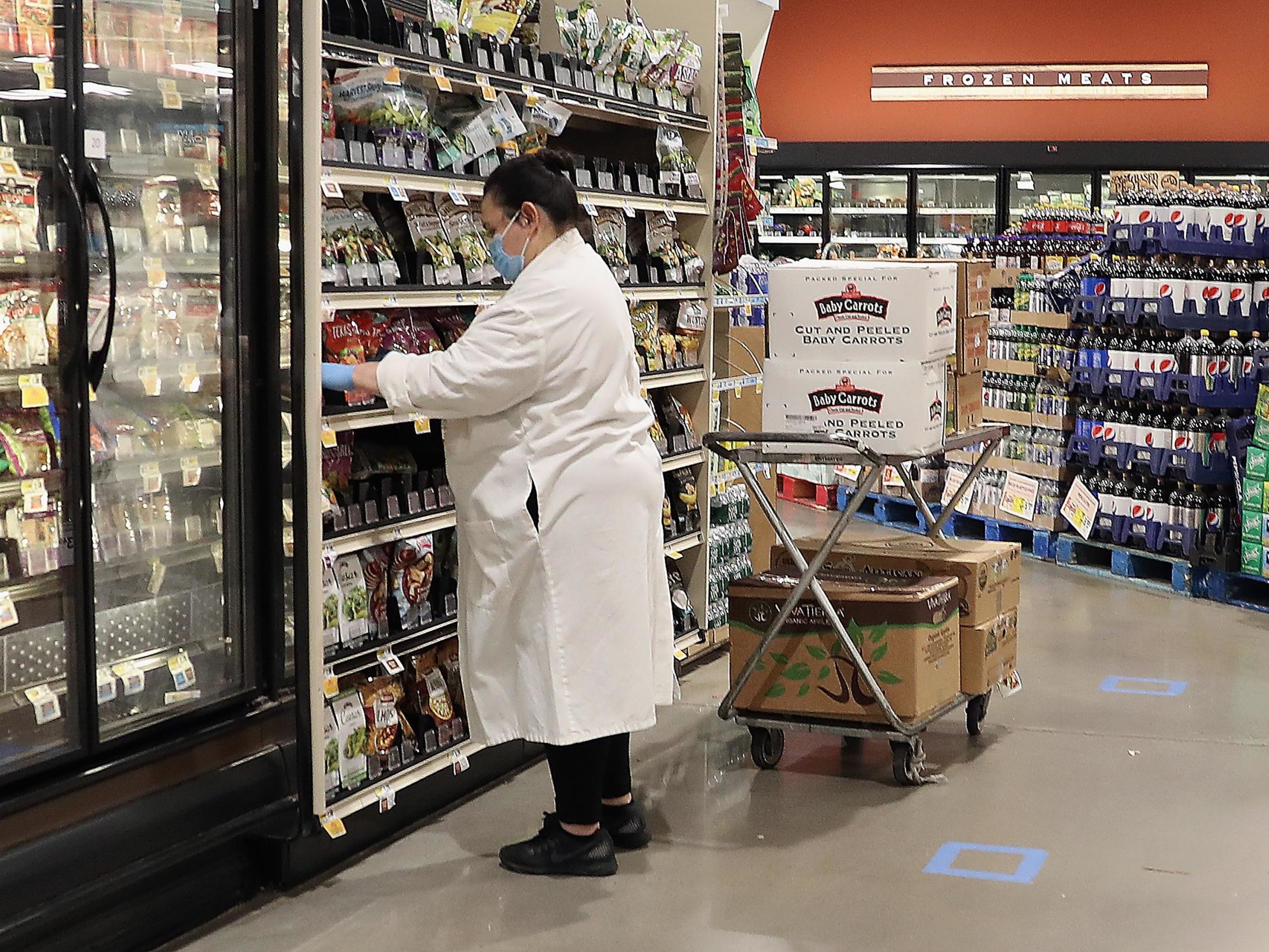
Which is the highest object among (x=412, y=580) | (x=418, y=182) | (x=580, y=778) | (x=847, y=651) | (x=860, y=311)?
(x=418, y=182)

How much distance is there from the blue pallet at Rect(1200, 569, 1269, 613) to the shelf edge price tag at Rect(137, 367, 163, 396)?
534 centimetres

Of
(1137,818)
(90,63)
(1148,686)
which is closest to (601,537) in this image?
(90,63)

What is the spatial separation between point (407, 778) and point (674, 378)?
2024mm

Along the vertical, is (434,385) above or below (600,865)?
above

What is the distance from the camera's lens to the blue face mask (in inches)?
147

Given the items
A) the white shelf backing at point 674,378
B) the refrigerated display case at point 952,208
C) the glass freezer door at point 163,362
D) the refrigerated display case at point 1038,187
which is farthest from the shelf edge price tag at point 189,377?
the refrigerated display case at point 1038,187

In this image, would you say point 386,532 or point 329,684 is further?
point 386,532

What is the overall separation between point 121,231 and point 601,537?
50.9 inches

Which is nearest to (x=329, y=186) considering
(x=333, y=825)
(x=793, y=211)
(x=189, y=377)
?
(x=189, y=377)

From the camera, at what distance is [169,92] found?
3439 mm

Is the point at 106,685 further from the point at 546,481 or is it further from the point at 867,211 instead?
the point at 867,211

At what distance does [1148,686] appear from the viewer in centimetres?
577

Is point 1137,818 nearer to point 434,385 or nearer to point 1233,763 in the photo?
point 1233,763

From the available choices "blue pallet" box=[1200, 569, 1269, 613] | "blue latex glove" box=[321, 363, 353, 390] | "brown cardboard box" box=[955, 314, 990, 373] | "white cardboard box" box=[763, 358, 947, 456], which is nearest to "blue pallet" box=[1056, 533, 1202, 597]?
"blue pallet" box=[1200, 569, 1269, 613]
